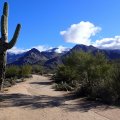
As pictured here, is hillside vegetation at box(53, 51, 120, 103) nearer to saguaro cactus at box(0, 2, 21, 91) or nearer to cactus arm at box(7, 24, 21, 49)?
saguaro cactus at box(0, 2, 21, 91)

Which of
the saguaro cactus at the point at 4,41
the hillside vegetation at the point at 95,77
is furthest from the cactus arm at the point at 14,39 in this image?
the hillside vegetation at the point at 95,77

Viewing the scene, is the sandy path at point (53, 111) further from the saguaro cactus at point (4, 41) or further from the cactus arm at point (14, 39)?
the cactus arm at point (14, 39)

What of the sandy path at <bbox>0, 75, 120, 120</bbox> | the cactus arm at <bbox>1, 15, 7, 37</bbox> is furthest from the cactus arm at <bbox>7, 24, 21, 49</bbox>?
the sandy path at <bbox>0, 75, 120, 120</bbox>

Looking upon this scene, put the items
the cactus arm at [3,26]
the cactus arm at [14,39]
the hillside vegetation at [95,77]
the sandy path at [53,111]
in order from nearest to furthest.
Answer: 1. the sandy path at [53,111]
2. the hillside vegetation at [95,77]
3. the cactus arm at [14,39]
4. the cactus arm at [3,26]

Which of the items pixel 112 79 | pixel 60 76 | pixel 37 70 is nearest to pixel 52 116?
pixel 112 79

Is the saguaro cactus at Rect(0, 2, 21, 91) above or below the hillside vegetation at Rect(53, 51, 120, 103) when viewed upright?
above

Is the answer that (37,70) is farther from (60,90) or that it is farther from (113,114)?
(113,114)

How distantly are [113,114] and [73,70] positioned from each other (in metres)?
20.9

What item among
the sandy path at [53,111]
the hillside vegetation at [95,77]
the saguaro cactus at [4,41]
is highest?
the saguaro cactus at [4,41]

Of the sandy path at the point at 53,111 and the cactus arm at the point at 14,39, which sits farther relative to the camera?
the cactus arm at the point at 14,39

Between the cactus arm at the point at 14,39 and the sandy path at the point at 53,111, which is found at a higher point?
the cactus arm at the point at 14,39

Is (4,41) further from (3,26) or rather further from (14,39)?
(3,26)

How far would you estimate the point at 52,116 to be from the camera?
522 inches

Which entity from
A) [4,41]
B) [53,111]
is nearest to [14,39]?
[4,41]
